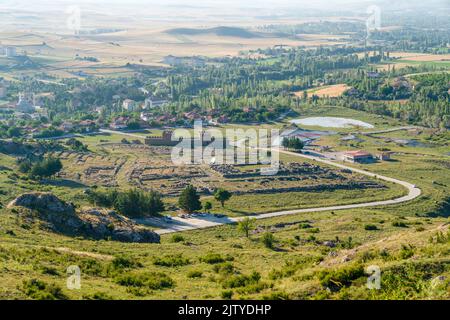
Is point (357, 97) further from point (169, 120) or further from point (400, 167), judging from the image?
point (400, 167)

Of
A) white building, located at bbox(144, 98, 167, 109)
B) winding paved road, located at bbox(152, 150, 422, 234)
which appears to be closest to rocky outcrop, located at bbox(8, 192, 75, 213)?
winding paved road, located at bbox(152, 150, 422, 234)

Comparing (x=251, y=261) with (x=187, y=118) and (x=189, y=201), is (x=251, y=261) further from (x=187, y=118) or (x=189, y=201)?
(x=187, y=118)

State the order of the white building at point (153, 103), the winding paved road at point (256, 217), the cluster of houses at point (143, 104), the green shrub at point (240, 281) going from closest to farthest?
1. the green shrub at point (240, 281)
2. the winding paved road at point (256, 217)
3. the cluster of houses at point (143, 104)
4. the white building at point (153, 103)

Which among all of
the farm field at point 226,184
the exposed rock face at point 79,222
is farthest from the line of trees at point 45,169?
the exposed rock face at point 79,222

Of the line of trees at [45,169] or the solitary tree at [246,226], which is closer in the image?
the solitary tree at [246,226]

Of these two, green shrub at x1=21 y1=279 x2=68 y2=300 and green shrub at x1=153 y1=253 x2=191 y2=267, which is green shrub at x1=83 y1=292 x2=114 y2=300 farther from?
green shrub at x1=153 y1=253 x2=191 y2=267

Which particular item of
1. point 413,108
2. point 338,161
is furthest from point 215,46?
point 338,161

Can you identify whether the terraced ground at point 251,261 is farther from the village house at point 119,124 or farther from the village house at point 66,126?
the village house at point 119,124

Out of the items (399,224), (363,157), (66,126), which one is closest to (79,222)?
(399,224)
